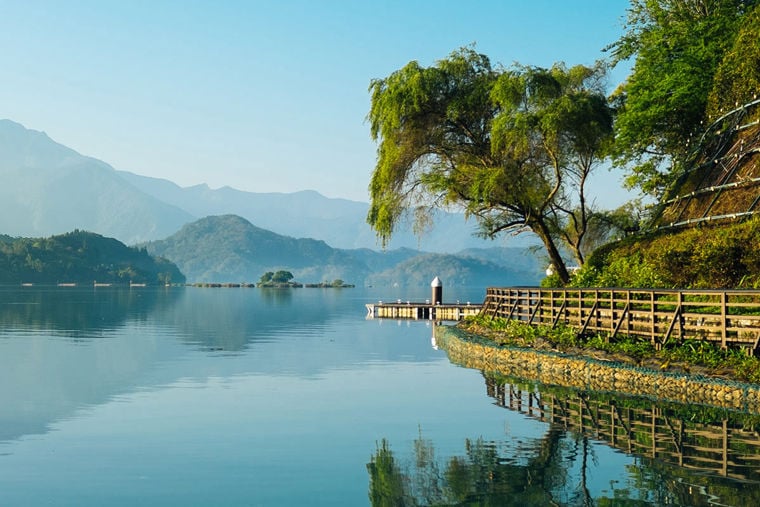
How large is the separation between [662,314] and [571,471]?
1446 centimetres

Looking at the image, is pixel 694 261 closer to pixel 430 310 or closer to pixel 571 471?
pixel 571 471

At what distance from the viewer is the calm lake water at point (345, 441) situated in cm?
1495

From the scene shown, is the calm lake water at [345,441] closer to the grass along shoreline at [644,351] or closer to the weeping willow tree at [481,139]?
the grass along shoreline at [644,351]

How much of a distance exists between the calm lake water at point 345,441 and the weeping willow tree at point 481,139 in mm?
15820

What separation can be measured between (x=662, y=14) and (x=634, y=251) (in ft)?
81.1

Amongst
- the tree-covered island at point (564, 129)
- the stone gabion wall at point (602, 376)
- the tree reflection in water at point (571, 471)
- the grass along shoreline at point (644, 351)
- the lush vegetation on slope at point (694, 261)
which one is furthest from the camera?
the tree-covered island at point (564, 129)

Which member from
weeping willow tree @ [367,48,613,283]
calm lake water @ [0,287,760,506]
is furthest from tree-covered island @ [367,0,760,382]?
calm lake water @ [0,287,760,506]

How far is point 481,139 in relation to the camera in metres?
50.9

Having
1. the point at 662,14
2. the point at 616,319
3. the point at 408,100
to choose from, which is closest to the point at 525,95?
the point at 408,100

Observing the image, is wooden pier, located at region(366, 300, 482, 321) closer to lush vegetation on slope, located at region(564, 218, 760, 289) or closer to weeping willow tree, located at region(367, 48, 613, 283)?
weeping willow tree, located at region(367, 48, 613, 283)

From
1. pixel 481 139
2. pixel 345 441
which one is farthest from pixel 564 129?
pixel 345 441

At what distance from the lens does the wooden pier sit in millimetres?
76562

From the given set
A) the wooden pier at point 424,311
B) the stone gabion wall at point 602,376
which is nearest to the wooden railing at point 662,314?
the stone gabion wall at point 602,376

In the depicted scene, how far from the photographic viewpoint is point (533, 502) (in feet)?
46.3
